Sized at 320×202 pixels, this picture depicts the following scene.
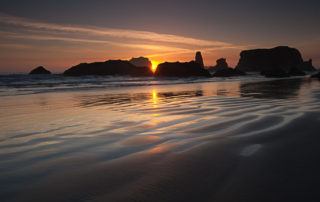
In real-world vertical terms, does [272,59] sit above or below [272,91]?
above

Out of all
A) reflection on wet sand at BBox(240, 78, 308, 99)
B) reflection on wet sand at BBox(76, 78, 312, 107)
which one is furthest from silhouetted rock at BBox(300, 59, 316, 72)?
reflection on wet sand at BBox(76, 78, 312, 107)

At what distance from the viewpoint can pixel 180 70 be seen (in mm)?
63844

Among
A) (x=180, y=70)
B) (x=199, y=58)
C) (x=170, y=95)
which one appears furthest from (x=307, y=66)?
(x=170, y=95)

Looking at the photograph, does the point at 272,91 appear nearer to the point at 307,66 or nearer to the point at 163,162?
the point at 163,162

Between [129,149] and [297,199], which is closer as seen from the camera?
[297,199]

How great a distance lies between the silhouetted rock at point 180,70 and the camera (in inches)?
2478

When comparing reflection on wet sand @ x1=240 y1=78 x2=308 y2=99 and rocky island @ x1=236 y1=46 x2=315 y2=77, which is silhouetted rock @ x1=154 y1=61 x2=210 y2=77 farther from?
rocky island @ x1=236 y1=46 x2=315 y2=77

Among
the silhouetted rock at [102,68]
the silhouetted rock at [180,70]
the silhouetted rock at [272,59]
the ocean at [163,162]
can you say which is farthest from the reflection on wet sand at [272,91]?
the silhouetted rock at [272,59]

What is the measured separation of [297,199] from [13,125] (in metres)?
5.44

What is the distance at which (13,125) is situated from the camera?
4.61m

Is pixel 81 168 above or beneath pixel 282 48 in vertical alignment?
beneath

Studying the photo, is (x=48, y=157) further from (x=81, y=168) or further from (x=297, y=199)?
(x=297, y=199)

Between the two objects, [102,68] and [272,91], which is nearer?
[272,91]

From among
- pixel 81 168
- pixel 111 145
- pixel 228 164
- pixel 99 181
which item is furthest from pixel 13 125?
pixel 228 164
